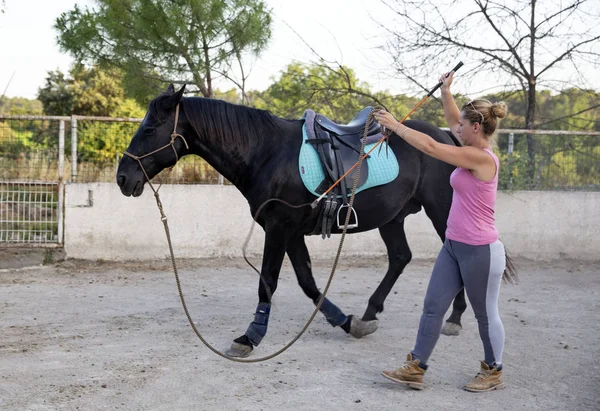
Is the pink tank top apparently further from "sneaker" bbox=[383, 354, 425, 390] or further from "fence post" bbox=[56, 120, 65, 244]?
"fence post" bbox=[56, 120, 65, 244]

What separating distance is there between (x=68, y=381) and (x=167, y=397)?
28.5 inches

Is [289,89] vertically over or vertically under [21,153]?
over

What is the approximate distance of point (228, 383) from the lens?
4.16 meters

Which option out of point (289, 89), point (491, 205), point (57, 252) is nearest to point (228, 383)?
point (491, 205)

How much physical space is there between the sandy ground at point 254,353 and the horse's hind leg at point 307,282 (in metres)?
0.19

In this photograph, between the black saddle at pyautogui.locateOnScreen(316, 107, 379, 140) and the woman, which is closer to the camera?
the woman

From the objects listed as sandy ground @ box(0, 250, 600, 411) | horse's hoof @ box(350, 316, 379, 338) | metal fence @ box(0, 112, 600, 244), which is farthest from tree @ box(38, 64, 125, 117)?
horse's hoof @ box(350, 316, 379, 338)

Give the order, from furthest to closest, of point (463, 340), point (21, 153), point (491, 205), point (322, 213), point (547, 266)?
point (547, 266)
point (21, 153)
point (463, 340)
point (322, 213)
point (491, 205)

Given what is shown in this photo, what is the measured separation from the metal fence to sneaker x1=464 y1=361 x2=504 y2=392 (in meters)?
5.74

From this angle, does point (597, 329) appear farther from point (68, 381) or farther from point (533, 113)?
point (533, 113)

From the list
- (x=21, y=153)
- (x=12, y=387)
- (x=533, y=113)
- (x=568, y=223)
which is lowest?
(x=12, y=387)

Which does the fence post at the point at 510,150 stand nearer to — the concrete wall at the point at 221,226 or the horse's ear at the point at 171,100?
the concrete wall at the point at 221,226

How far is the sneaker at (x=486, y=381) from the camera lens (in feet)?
13.4

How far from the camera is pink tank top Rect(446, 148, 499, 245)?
3898 mm
